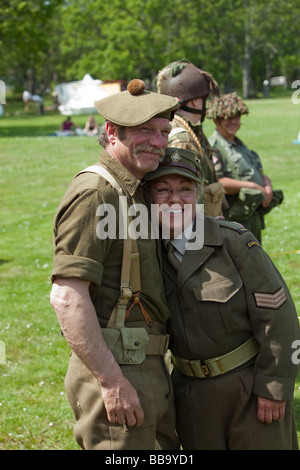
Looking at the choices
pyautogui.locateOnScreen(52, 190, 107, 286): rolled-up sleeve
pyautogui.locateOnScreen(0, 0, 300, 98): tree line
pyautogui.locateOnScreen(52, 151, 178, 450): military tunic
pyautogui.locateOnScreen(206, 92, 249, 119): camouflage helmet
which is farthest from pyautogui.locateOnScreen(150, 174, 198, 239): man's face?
pyautogui.locateOnScreen(0, 0, 300, 98): tree line

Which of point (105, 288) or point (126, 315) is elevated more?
point (105, 288)

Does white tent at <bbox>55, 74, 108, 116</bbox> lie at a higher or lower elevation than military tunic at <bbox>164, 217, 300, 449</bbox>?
lower

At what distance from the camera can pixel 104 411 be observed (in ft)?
9.53

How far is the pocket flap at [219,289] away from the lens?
3.07 m

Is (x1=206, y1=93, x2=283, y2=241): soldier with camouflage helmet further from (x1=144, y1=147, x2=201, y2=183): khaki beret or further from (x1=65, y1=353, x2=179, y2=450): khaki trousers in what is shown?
(x1=65, y1=353, x2=179, y2=450): khaki trousers

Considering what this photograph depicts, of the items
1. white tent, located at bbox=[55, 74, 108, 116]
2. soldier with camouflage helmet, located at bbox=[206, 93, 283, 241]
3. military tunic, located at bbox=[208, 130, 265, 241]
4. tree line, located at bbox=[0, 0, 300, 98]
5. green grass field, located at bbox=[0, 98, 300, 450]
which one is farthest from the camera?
tree line, located at bbox=[0, 0, 300, 98]

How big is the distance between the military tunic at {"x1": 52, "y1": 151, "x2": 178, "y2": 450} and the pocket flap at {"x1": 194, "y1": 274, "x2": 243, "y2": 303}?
0.66ft

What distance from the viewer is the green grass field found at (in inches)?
207

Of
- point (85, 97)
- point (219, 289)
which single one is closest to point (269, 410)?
point (219, 289)

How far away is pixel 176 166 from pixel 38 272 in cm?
681

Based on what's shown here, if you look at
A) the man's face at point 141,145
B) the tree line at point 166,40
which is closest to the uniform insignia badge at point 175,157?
the man's face at point 141,145

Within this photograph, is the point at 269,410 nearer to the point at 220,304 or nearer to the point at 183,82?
the point at 220,304

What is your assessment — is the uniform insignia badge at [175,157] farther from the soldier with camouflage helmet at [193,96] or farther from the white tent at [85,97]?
the white tent at [85,97]

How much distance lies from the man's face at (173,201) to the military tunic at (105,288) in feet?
0.37
